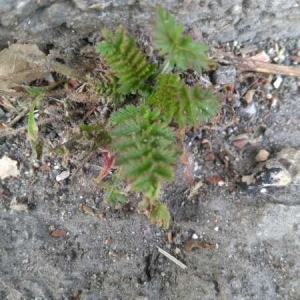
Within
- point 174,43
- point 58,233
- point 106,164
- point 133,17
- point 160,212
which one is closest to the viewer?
point 174,43

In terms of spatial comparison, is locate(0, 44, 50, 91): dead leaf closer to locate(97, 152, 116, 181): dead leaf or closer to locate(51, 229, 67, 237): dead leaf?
locate(97, 152, 116, 181): dead leaf

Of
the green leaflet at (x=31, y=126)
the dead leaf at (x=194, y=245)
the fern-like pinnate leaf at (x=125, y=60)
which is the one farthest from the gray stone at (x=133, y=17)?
the dead leaf at (x=194, y=245)

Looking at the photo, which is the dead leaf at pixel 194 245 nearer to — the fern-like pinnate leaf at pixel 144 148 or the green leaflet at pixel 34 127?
the fern-like pinnate leaf at pixel 144 148

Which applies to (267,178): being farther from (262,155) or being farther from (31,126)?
(31,126)

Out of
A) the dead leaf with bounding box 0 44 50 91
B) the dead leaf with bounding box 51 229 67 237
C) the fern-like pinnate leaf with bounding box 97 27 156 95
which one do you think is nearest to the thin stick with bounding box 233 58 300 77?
the fern-like pinnate leaf with bounding box 97 27 156 95

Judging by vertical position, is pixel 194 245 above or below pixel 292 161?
below

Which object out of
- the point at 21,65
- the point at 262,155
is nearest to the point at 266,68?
the point at 262,155

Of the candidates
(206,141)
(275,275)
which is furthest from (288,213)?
(206,141)
